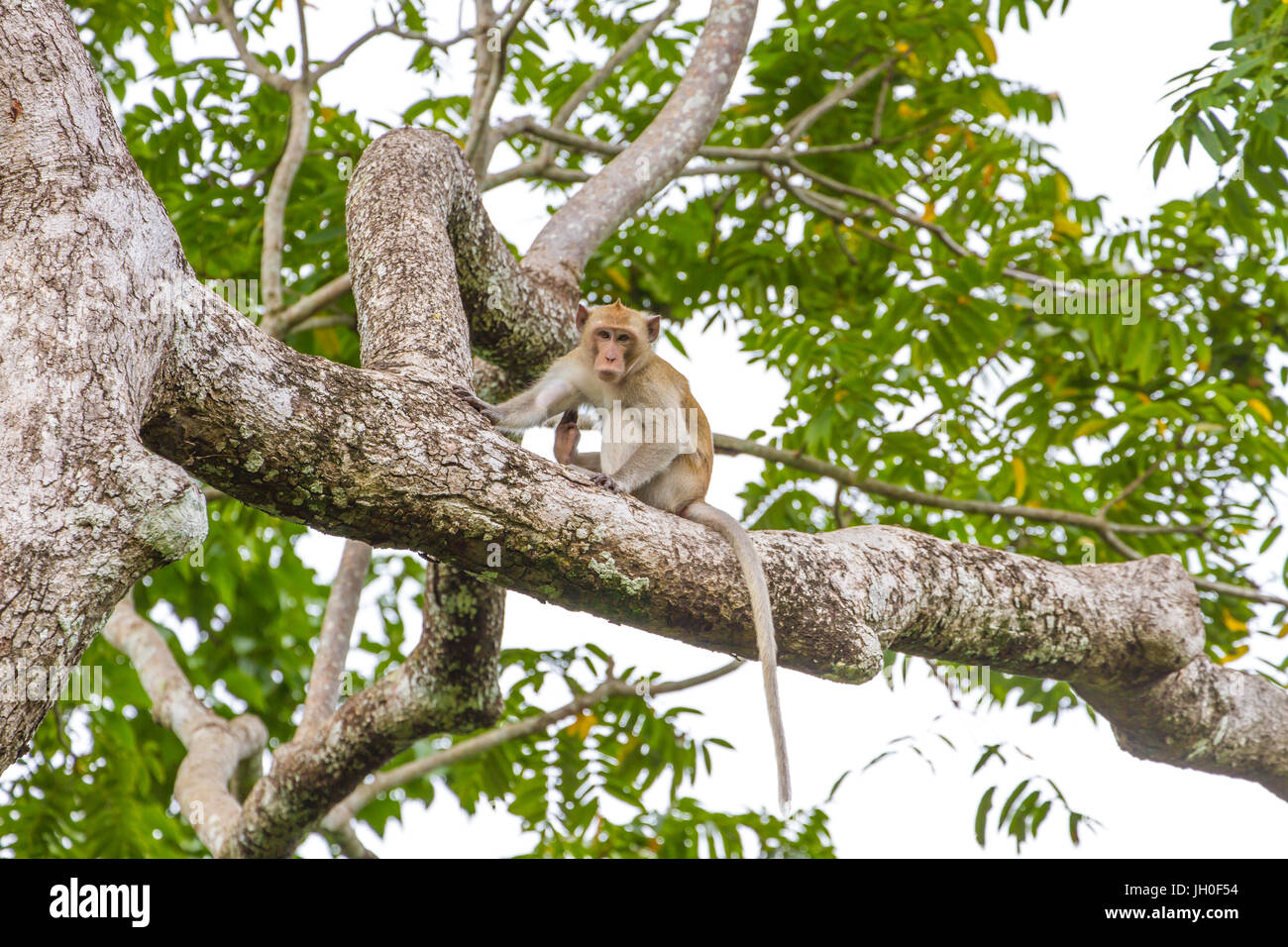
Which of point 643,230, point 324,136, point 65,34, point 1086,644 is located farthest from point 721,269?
point 65,34

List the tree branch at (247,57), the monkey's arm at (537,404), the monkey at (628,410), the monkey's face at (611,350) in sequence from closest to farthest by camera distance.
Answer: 1. the monkey's arm at (537,404)
2. the monkey at (628,410)
3. the monkey's face at (611,350)
4. the tree branch at (247,57)

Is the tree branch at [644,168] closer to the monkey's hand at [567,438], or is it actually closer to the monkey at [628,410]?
the monkey at [628,410]

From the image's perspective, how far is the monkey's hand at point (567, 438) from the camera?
5.10 m

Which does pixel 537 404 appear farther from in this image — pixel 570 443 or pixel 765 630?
pixel 765 630

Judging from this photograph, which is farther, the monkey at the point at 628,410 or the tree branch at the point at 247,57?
the tree branch at the point at 247,57

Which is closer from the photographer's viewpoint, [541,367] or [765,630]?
[765,630]

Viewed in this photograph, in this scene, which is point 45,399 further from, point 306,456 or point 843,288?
point 843,288

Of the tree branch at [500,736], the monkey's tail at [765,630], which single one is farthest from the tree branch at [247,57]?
the monkey's tail at [765,630]

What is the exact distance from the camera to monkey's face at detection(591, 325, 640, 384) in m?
4.84

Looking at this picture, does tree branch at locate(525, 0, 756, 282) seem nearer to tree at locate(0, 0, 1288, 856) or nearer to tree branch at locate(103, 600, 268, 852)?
tree at locate(0, 0, 1288, 856)

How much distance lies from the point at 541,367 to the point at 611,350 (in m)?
0.37

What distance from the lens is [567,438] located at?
16.8ft

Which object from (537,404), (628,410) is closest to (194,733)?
(537,404)

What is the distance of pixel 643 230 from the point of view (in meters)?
6.64
